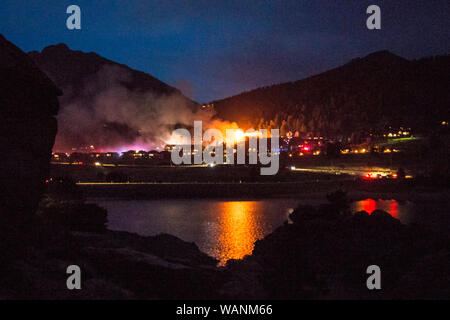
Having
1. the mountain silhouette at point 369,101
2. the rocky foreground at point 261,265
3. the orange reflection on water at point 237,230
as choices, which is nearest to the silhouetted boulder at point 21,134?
the rocky foreground at point 261,265

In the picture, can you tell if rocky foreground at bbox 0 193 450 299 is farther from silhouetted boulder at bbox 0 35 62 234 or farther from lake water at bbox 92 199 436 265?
→ lake water at bbox 92 199 436 265

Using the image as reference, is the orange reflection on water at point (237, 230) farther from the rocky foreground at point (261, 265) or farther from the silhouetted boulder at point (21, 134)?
the silhouetted boulder at point (21, 134)

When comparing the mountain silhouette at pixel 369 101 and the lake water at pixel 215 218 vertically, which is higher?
the mountain silhouette at pixel 369 101

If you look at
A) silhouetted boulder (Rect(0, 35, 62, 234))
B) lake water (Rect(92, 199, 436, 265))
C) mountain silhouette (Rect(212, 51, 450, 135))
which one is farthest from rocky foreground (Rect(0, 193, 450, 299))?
mountain silhouette (Rect(212, 51, 450, 135))

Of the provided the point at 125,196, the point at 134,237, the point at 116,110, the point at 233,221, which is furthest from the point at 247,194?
the point at 116,110

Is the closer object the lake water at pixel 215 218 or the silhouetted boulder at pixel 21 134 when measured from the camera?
the silhouetted boulder at pixel 21 134
